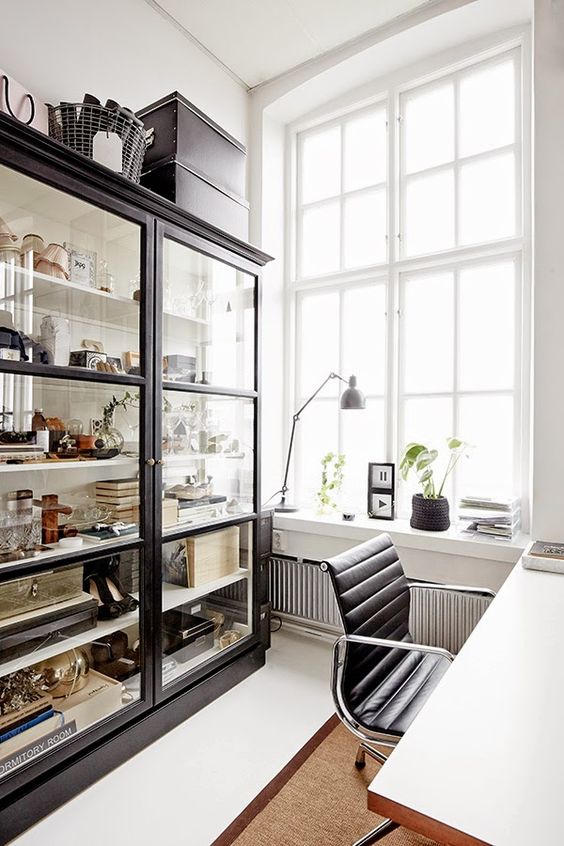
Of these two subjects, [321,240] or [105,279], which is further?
[321,240]

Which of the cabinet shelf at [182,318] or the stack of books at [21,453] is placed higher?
the cabinet shelf at [182,318]

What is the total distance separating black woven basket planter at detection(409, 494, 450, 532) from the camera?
2432 millimetres

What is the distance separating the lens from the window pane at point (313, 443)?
3098 millimetres

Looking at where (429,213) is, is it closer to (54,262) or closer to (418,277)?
(418,277)

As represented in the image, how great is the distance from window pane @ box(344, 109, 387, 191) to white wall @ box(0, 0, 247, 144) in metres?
0.75

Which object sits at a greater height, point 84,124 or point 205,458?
point 84,124

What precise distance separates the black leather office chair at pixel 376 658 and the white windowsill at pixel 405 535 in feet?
1.13

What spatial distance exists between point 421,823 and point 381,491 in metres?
2.07

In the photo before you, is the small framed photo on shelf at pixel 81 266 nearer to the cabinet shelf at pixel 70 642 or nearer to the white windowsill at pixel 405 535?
the cabinet shelf at pixel 70 642

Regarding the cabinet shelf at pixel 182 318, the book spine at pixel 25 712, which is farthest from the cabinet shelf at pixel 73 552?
the cabinet shelf at pixel 182 318

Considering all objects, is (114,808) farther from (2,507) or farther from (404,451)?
(404,451)

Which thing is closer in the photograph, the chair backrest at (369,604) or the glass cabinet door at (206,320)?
the chair backrest at (369,604)

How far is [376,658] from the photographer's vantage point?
66.1 inches

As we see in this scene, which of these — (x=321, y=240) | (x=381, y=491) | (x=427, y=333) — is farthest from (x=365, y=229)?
(x=381, y=491)
